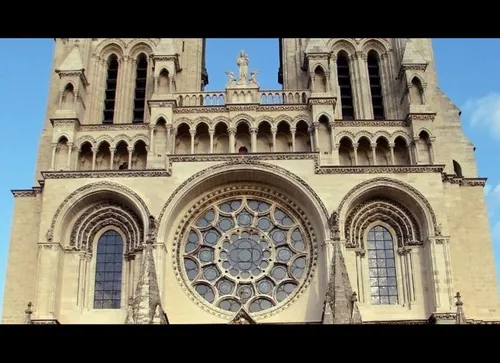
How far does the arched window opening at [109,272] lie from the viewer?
943 inches

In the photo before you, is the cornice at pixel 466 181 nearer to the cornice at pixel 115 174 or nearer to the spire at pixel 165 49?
the cornice at pixel 115 174

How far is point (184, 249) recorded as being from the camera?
2475cm

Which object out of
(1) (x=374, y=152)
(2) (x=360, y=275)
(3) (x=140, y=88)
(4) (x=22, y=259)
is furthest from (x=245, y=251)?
(3) (x=140, y=88)

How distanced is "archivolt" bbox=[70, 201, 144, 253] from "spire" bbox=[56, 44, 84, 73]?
18.2 feet

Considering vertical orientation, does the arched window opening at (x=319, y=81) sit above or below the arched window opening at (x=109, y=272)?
above

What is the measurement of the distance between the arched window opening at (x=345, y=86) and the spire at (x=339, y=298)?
741 centimetres

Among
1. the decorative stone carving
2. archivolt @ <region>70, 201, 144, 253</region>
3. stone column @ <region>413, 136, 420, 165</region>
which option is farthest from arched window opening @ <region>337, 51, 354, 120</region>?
the decorative stone carving

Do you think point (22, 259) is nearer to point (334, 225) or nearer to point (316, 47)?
point (334, 225)

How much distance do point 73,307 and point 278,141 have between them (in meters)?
9.20

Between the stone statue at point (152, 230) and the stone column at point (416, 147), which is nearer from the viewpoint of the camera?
the stone statue at point (152, 230)

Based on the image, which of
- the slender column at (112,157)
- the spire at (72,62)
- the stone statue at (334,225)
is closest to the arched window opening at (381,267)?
the stone statue at (334,225)

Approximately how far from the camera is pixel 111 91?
94.3 ft

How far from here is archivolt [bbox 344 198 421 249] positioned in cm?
2428

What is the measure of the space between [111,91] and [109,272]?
7.95 meters
